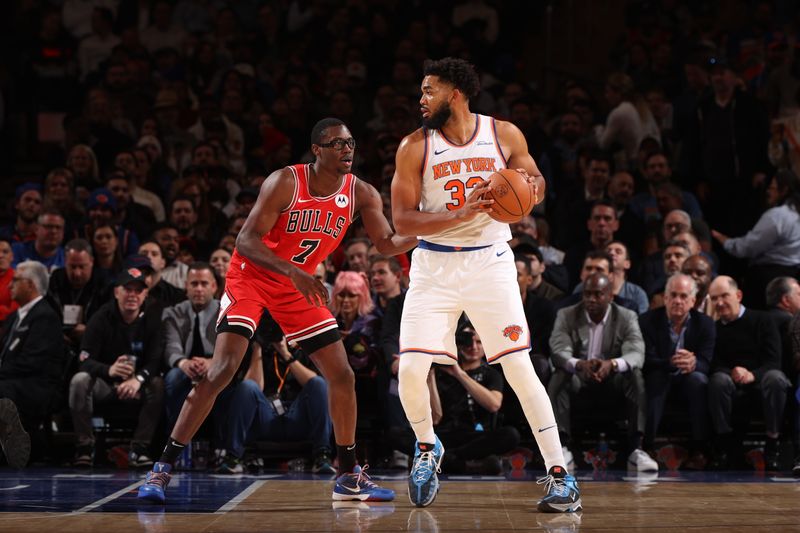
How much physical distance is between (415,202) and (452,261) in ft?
1.12

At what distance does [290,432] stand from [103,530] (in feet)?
12.2

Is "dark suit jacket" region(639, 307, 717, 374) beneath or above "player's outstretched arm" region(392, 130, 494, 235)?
beneath

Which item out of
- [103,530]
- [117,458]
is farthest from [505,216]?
[117,458]

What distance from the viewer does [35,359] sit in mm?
8508

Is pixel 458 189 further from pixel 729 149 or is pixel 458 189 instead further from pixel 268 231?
pixel 729 149

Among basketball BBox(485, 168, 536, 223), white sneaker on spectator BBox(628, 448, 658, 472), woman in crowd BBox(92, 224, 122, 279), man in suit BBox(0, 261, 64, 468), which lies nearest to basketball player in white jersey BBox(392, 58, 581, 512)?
basketball BBox(485, 168, 536, 223)

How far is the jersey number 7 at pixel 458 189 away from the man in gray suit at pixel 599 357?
326 centimetres

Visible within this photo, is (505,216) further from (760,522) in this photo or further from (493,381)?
(493,381)

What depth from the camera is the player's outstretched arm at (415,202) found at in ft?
17.2

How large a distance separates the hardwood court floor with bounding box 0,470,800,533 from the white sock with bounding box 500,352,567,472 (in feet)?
0.98

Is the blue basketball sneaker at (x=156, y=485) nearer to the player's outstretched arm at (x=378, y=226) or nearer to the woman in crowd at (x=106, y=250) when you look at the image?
the player's outstretched arm at (x=378, y=226)

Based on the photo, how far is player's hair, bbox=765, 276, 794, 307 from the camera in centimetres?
896

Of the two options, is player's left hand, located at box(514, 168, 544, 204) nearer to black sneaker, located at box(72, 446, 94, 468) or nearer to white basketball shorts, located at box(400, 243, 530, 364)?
white basketball shorts, located at box(400, 243, 530, 364)

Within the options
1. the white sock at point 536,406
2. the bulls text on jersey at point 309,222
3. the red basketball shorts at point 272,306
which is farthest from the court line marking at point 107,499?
the white sock at point 536,406
